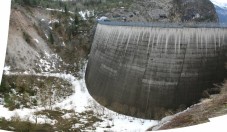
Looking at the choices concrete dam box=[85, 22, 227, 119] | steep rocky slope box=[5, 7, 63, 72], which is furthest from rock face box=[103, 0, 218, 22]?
concrete dam box=[85, 22, 227, 119]

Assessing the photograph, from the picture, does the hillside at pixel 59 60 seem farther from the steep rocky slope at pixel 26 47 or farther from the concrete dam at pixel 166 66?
the concrete dam at pixel 166 66

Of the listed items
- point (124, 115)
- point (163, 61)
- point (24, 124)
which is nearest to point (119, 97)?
point (124, 115)

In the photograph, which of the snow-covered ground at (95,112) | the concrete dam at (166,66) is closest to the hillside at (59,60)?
the snow-covered ground at (95,112)

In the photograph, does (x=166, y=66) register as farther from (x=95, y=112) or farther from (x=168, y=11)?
(x=168, y=11)

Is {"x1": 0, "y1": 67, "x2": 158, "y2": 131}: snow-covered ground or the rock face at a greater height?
the rock face

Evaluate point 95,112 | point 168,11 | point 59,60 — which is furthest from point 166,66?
point 168,11

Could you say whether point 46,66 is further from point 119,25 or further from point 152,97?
point 152,97

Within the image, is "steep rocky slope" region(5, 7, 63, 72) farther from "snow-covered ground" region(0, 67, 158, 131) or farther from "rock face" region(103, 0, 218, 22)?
"rock face" region(103, 0, 218, 22)
